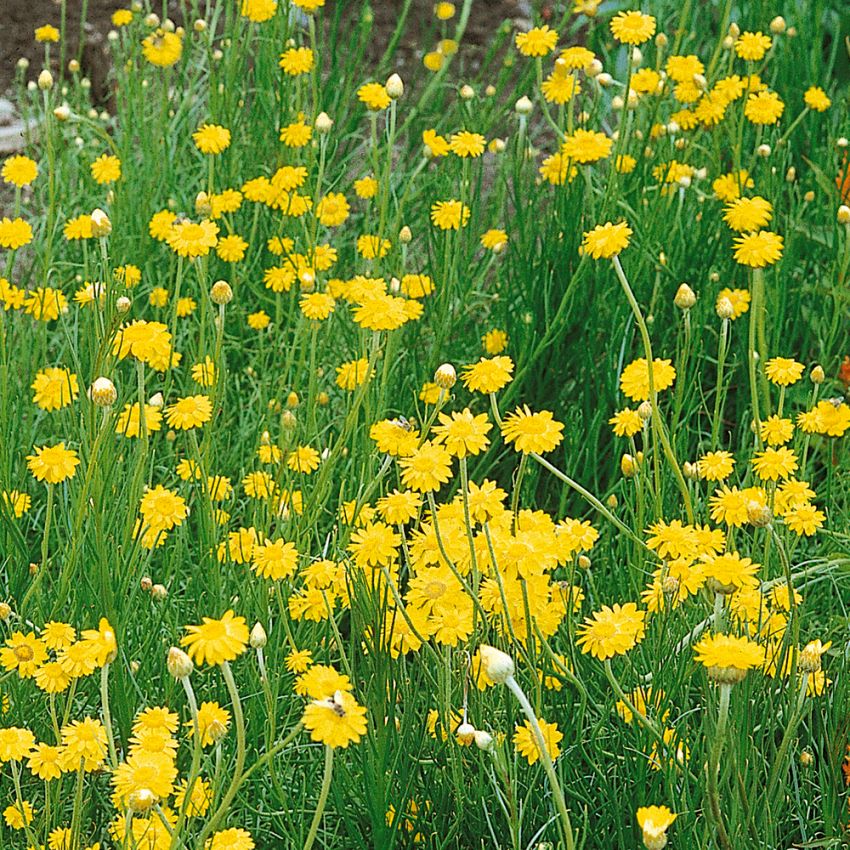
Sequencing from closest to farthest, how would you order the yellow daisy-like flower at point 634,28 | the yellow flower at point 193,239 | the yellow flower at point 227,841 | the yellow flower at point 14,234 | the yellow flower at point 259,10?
the yellow flower at point 227,841 → the yellow flower at point 193,239 → the yellow flower at point 14,234 → the yellow daisy-like flower at point 634,28 → the yellow flower at point 259,10

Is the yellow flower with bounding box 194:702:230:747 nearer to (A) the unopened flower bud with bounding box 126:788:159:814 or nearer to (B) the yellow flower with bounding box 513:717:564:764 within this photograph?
(A) the unopened flower bud with bounding box 126:788:159:814

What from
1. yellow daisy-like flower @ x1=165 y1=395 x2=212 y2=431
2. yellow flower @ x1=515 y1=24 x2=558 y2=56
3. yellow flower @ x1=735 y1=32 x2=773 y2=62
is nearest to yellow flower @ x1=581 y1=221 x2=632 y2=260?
yellow daisy-like flower @ x1=165 y1=395 x2=212 y2=431

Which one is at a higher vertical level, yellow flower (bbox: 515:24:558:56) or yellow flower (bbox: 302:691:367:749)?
yellow flower (bbox: 515:24:558:56)

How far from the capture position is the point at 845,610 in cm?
177

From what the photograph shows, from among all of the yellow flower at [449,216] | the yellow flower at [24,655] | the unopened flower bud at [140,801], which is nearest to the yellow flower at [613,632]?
the unopened flower bud at [140,801]

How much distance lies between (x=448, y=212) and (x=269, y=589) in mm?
870

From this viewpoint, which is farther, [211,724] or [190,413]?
[190,413]

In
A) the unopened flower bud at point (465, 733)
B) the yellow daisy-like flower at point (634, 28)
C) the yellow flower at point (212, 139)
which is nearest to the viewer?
the unopened flower bud at point (465, 733)

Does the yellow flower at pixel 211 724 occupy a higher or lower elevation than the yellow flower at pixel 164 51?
lower

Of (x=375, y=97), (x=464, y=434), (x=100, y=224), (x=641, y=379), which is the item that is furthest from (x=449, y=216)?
(x=464, y=434)

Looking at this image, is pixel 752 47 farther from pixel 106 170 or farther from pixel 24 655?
pixel 24 655

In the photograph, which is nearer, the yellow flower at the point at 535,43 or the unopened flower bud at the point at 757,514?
the unopened flower bud at the point at 757,514

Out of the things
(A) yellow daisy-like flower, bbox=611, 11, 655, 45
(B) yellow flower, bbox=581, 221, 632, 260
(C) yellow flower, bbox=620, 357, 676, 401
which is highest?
(A) yellow daisy-like flower, bbox=611, 11, 655, 45

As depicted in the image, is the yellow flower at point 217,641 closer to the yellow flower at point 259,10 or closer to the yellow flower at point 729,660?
the yellow flower at point 729,660
